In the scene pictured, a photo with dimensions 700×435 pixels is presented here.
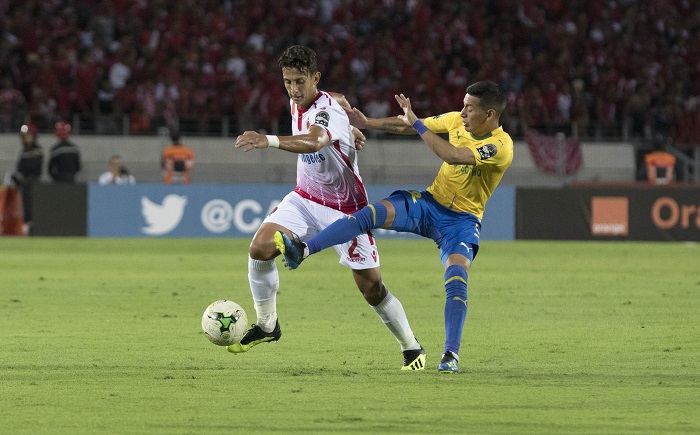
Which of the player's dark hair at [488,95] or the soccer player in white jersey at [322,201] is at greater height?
the player's dark hair at [488,95]

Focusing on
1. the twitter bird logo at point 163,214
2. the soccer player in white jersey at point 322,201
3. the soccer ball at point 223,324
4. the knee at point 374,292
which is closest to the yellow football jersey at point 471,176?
the soccer player in white jersey at point 322,201

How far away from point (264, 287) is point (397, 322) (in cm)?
98

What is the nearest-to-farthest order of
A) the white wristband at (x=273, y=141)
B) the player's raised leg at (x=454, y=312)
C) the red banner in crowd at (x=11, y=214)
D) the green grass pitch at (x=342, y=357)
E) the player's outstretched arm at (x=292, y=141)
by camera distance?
the green grass pitch at (x=342, y=357) < the player's outstretched arm at (x=292, y=141) < the white wristband at (x=273, y=141) < the player's raised leg at (x=454, y=312) < the red banner in crowd at (x=11, y=214)

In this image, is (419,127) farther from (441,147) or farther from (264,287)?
(264,287)

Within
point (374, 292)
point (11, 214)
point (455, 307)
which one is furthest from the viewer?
point (11, 214)

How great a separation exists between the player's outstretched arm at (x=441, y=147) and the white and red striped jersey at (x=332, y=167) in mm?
444

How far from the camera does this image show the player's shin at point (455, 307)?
7394mm

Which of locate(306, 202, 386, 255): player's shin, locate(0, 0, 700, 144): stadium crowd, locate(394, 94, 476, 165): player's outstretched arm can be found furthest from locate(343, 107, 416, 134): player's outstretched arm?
locate(0, 0, 700, 144): stadium crowd

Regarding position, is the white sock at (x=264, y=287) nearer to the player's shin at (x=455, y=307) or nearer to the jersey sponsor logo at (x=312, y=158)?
the jersey sponsor logo at (x=312, y=158)

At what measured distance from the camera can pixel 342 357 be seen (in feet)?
27.0

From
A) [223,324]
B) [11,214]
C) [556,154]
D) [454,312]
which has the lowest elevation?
[11,214]

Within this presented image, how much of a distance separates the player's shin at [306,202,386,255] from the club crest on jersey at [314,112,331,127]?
63 cm

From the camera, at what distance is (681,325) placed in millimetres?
10328

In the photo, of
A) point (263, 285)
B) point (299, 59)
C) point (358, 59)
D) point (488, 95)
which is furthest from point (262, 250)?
point (358, 59)
